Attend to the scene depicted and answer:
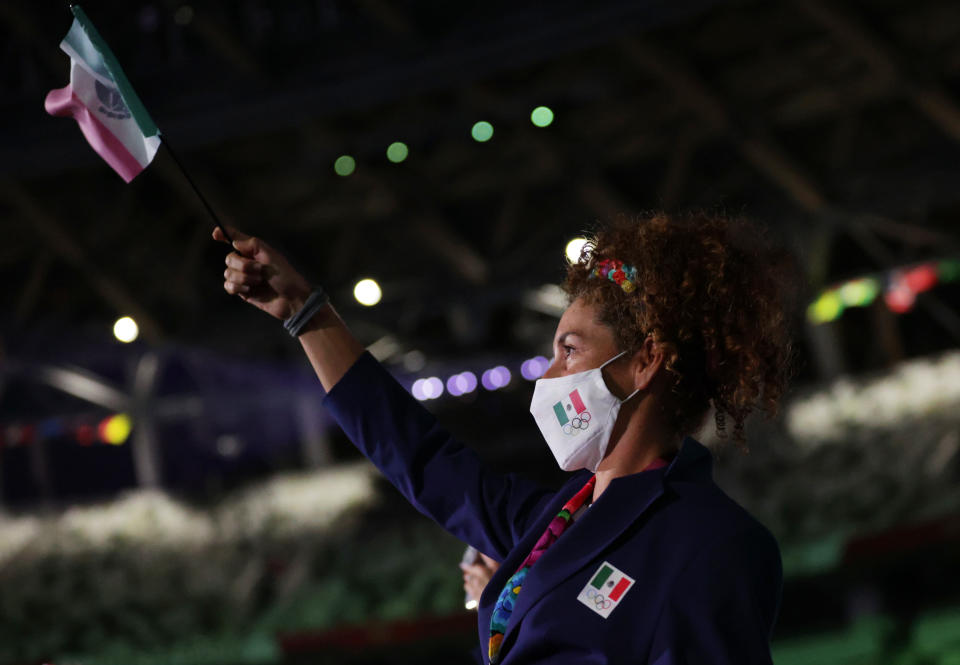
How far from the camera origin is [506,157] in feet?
27.9

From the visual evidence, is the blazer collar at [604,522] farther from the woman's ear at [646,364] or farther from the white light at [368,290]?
the white light at [368,290]

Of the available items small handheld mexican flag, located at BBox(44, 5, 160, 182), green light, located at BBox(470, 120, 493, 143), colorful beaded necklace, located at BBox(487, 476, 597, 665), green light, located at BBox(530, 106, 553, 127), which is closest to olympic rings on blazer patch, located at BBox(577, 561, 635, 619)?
colorful beaded necklace, located at BBox(487, 476, 597, 665)

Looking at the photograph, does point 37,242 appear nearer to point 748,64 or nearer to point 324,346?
point 748,64

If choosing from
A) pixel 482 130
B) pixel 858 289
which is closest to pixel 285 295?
pixel 482 130

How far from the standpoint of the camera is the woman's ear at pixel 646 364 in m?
1.39

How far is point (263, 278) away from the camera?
157cm

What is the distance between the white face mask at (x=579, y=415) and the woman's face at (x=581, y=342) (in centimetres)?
1

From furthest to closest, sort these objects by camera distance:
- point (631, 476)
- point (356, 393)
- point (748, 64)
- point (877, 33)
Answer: point (748, 64) → point (877, 33) → point (356, 393) → point (631, 476)

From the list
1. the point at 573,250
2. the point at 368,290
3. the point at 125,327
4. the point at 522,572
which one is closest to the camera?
the point at 522,572

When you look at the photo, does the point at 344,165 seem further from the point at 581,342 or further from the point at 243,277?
the point at 581,342

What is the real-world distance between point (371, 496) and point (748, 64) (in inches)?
228

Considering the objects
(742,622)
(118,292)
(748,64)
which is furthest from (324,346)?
(118,292)

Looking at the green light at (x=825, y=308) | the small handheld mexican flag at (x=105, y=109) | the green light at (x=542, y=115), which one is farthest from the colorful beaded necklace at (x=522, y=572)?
the green light at (x=825, y=308)

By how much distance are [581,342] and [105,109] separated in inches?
34.3
